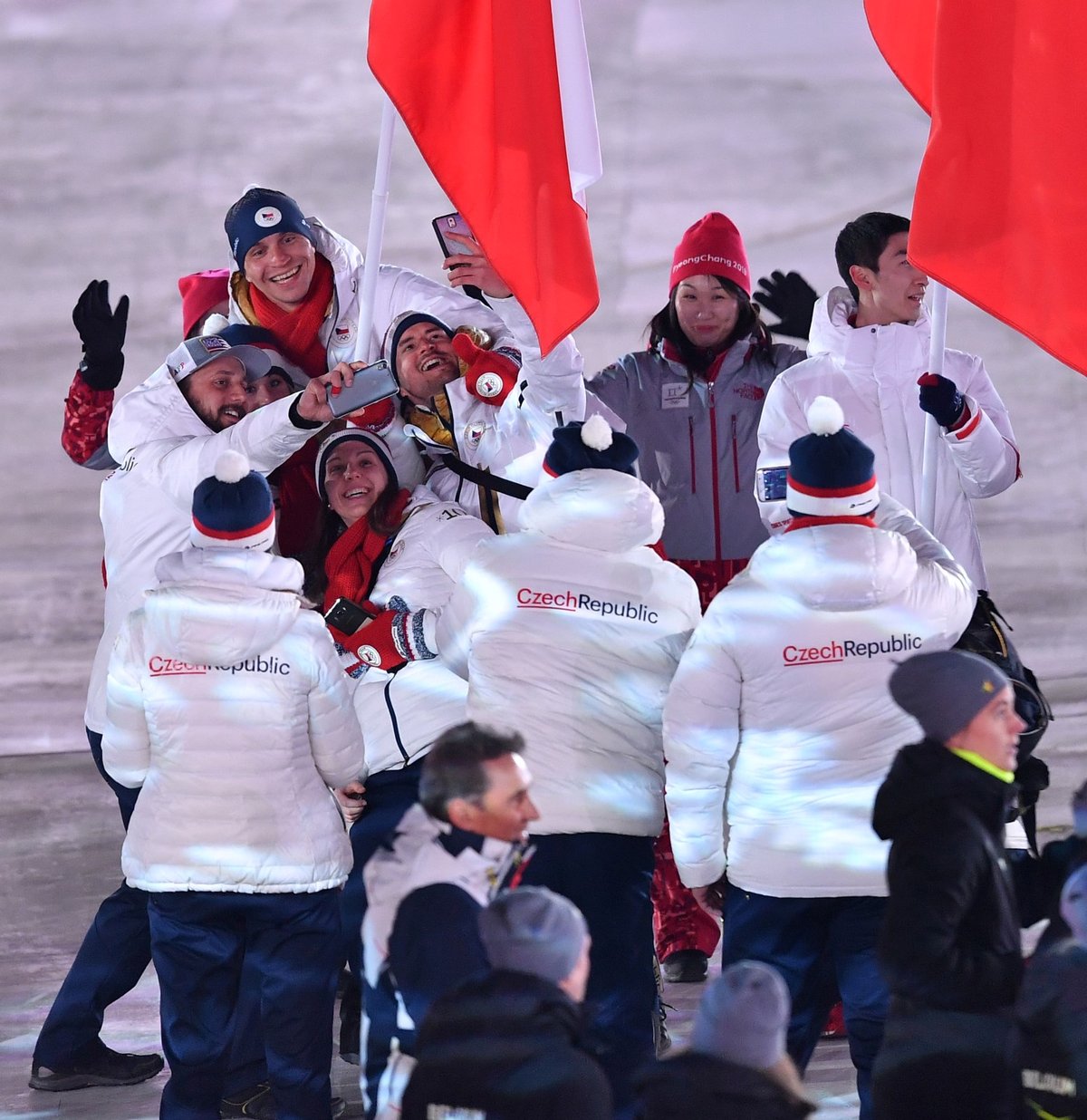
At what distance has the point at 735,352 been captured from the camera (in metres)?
5.16

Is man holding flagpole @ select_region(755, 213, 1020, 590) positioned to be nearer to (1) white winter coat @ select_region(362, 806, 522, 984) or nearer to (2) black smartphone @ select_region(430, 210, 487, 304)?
(2) black smartphone @ select_region(430, 210, 487, 304)

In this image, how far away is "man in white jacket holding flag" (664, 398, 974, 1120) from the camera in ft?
11.5

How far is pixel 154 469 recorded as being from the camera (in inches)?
183

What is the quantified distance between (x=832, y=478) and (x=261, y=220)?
6.67ft

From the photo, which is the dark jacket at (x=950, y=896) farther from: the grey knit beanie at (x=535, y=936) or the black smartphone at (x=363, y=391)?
the black smartphone at (x=363, y=391)

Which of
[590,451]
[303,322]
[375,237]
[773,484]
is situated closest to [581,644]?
[590,451]

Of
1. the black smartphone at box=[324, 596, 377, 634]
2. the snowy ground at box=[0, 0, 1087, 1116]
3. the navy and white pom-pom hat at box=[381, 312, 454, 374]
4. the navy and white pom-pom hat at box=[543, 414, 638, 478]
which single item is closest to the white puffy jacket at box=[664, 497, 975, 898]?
the navy and white pom-pom hat at box=[543, 414, 638, 478]

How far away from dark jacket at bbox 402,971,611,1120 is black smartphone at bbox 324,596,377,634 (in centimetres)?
176

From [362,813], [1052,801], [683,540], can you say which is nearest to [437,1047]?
[362,813]

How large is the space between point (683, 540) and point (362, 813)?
132cm

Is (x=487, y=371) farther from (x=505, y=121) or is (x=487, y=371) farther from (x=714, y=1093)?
(x=714, y=1093)

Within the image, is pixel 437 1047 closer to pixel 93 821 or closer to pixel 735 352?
pixel 735 352

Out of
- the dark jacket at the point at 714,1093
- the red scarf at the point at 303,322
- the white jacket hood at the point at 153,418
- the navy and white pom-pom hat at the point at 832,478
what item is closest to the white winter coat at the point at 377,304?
the red scarf at the point at 303,322

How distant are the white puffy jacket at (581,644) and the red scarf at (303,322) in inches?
55.7
